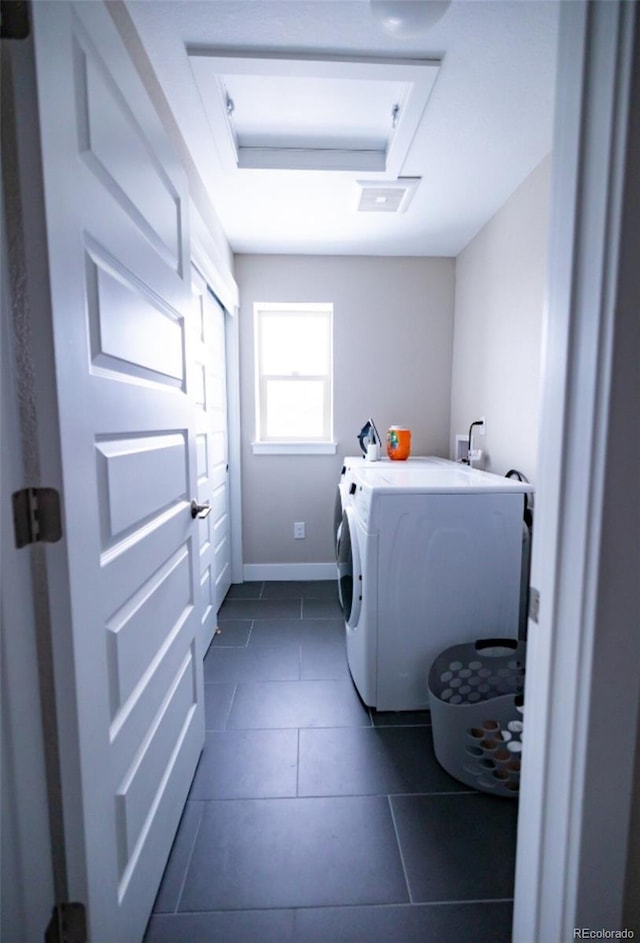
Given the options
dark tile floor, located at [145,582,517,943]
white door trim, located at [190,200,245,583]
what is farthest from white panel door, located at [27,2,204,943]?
white door trim, located at [190,200,245,583]

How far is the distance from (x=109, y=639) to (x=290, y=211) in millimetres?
2201

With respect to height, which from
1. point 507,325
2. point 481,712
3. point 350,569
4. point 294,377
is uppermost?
point 507,325

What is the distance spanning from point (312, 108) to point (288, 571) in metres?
2.58

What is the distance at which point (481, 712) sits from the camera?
1257 mm

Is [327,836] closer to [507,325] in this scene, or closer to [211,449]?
[211,449]

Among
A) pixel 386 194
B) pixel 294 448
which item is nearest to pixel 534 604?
pixel 386 194

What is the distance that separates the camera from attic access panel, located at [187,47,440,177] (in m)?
1.25

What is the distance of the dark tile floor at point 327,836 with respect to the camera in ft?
3.08

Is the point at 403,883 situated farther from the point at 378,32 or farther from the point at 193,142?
the point at 193,142

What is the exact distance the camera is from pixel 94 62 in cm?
72

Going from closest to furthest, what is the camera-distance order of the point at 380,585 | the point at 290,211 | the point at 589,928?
the point at 589,928 < the point at 380,585 < the point at 290,211

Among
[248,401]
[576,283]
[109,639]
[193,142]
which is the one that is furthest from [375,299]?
[109,639]

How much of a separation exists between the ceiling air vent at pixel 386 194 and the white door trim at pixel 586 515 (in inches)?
58.3

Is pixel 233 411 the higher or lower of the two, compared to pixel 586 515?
higher
